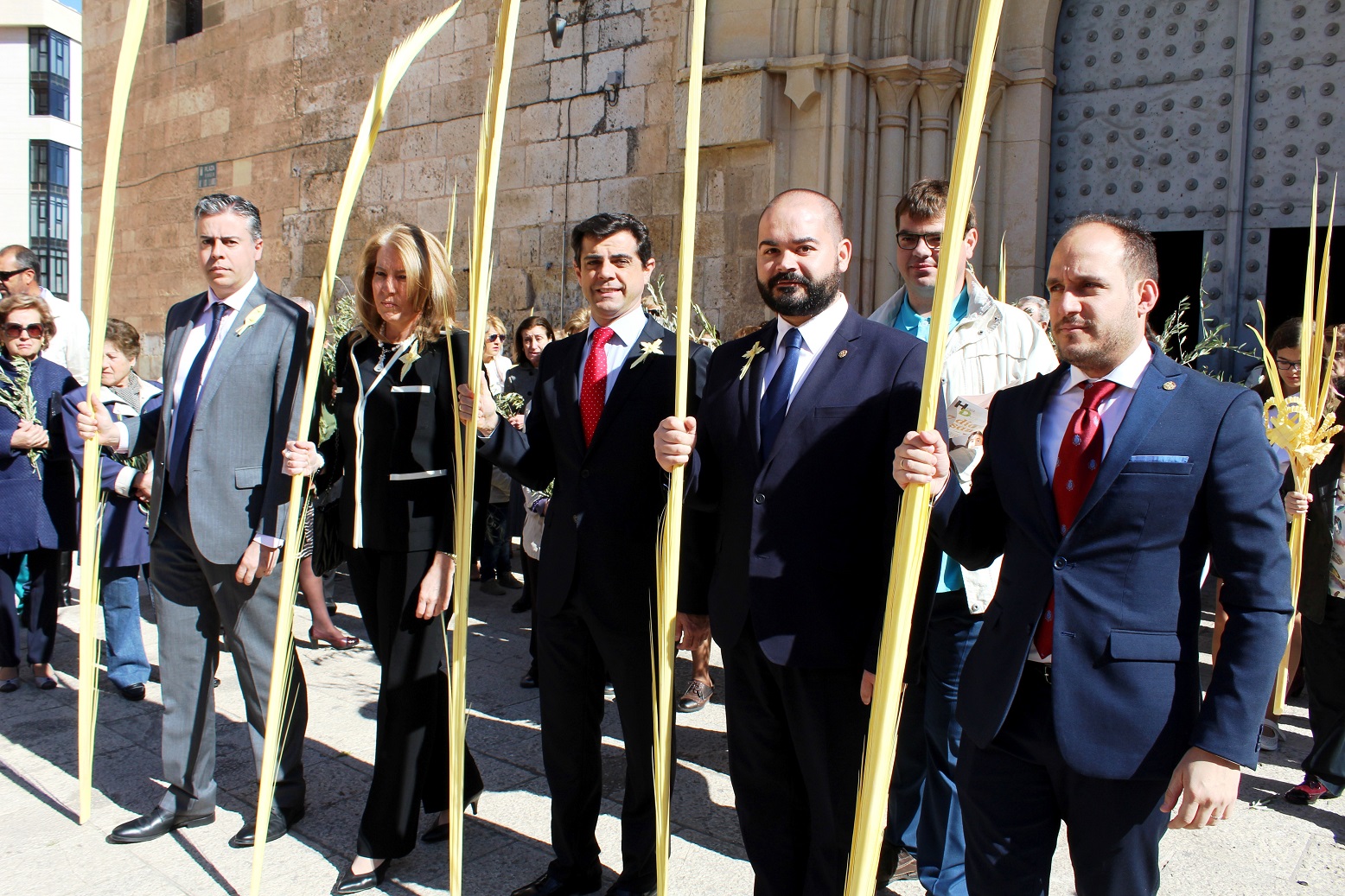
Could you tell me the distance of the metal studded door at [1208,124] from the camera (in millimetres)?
6156

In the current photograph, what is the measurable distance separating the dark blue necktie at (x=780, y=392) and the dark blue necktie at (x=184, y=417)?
188 cm

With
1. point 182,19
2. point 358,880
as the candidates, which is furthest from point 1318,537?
point 182,19

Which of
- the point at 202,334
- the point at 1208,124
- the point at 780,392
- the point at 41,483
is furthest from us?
the point at 1208,124

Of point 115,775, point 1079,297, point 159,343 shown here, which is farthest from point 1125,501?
point 159,343

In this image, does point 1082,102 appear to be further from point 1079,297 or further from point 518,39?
point 1079,297

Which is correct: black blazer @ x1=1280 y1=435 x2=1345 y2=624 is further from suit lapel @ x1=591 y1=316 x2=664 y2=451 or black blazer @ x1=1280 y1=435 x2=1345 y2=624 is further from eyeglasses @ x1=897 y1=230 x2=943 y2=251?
suit lapel @ x1=591 y1=316 x2=664 y2=451

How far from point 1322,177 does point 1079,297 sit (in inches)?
216

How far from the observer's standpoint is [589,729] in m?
2.86

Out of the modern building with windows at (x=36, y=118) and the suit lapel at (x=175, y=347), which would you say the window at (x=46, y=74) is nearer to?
the modern building with windows at (x=36, y=118)

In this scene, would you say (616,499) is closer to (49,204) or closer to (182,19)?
(182,19)

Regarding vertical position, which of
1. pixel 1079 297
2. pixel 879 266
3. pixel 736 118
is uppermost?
pixel 736 118

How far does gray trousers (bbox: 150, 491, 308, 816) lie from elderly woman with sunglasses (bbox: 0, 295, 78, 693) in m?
1.89

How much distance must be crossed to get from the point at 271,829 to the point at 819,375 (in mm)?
2271

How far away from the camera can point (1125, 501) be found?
1820 mm
